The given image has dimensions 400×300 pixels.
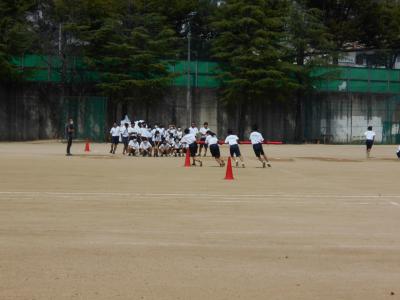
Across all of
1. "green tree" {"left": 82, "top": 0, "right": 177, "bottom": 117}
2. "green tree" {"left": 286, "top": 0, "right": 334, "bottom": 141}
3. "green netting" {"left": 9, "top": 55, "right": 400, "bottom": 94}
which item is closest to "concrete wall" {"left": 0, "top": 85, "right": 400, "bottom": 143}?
"green netting" {"left": 9, "top": 55, "right": 400, "bottom": 94}

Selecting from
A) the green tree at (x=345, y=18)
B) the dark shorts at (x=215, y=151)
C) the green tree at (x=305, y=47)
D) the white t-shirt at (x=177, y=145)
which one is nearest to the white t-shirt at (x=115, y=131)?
the white t-shirt at (x=177, y=145)

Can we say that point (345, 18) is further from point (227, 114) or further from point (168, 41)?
point (168, 41)

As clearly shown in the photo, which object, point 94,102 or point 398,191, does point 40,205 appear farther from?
point 94,102

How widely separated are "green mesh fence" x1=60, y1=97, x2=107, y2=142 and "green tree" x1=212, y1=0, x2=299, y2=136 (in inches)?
379

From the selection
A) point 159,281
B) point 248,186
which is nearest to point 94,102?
point 248,186

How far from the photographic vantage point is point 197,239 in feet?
35.2

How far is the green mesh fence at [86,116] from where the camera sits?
5247 centimetres

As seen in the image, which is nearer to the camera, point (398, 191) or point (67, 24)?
point (398, 191)

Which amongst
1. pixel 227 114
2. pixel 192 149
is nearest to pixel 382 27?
pixel 227 114

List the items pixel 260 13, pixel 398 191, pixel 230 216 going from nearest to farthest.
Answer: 1. pixel 230 216
2. pixel 398 191
3. pixel 260 13

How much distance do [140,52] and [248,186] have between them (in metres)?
35.0

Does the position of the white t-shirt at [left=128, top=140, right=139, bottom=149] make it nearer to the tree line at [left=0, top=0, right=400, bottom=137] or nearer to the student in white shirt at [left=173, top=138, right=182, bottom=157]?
the student in white shirt at [left=173, top=138, right=182, bottom=157]

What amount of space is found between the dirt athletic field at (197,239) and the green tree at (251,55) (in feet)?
113

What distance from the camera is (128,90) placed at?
5347cm
